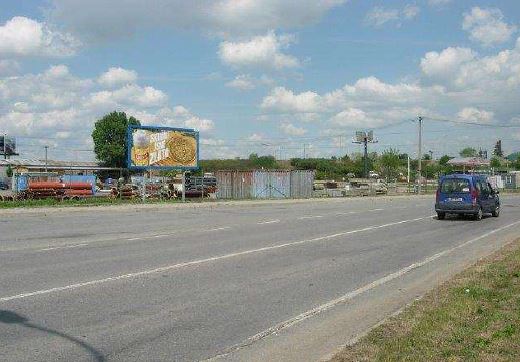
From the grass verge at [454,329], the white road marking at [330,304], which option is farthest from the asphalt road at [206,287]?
the grass verge at [454,329]

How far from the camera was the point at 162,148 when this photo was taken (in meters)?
41.3

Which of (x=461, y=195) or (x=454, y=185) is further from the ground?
(x=454, y=185)

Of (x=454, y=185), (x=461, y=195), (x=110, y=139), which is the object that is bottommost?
(x=461, y=195)

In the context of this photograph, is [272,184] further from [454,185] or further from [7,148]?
[7,148]

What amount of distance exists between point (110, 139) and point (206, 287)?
94.6 meters

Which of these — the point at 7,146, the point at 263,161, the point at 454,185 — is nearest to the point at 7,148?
the point at 7,146

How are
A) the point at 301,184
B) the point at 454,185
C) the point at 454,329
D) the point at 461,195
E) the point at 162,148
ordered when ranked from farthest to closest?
the point at 301,184 < the point at 162,148 < the point at 454,185 < the point at 461,195 < the point at 454,329

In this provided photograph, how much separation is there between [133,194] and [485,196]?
24785 millimetres

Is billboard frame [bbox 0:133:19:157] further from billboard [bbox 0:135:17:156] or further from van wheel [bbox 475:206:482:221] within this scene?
van wheel [bbox 475:206:482:221]

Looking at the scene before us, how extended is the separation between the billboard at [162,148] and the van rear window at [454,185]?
21.3 m

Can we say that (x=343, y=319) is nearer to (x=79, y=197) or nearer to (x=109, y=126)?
(x=79, y=197)

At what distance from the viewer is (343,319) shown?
7668 millimetres

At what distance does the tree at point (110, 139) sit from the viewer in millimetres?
99875

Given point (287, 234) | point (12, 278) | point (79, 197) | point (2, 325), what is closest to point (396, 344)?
point (2, 325)
